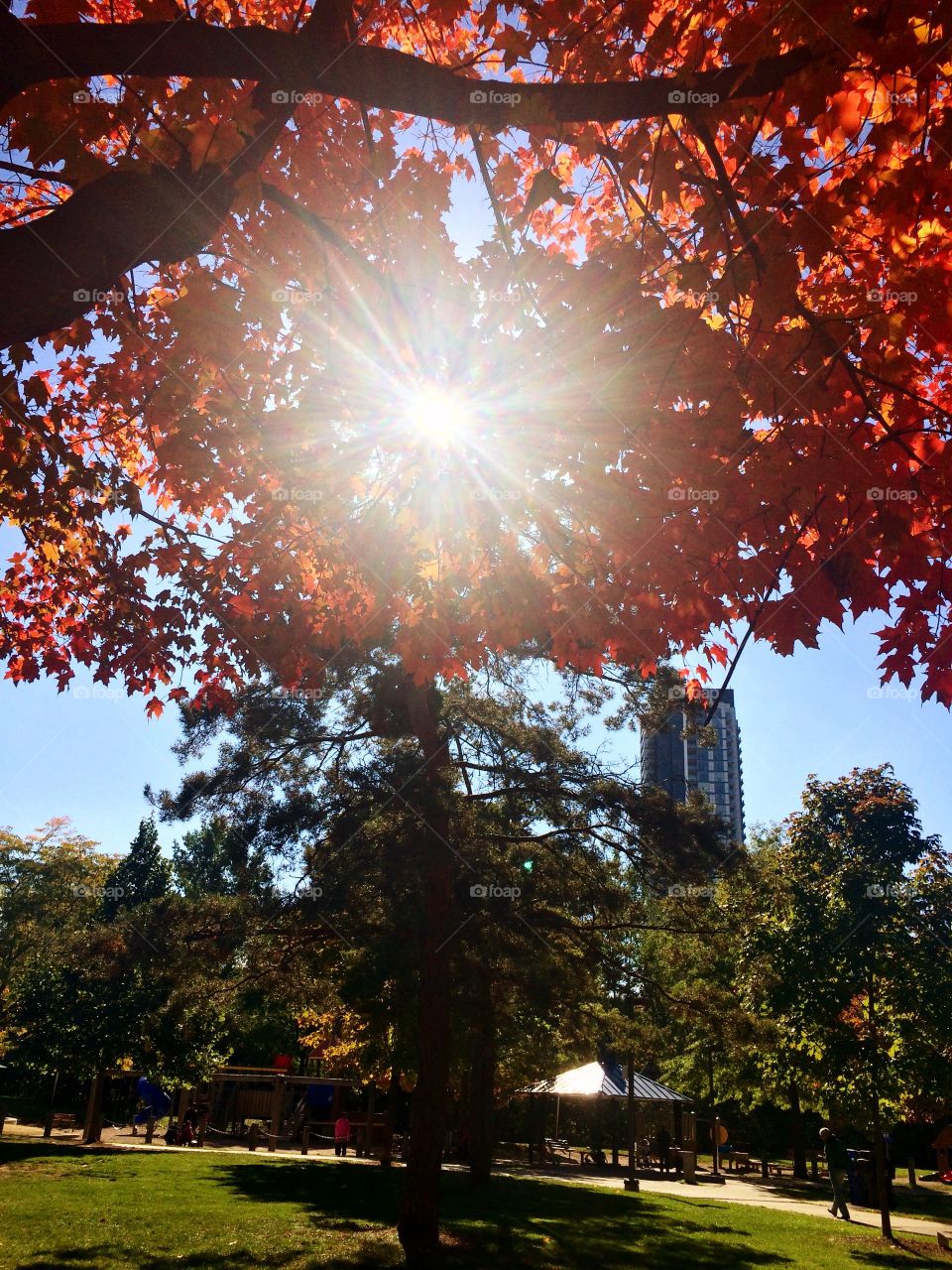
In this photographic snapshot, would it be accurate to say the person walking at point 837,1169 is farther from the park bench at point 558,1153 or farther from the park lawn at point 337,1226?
the park bench at point 558,1153

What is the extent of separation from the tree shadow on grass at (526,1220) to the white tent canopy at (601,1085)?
8.24m

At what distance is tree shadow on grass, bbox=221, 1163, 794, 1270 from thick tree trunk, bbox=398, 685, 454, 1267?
0.63 metres

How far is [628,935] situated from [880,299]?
13.1 meters

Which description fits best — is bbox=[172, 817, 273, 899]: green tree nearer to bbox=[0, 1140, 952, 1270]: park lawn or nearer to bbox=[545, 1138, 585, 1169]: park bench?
bbox=[0, 1140, 952, 1270]: park lawn

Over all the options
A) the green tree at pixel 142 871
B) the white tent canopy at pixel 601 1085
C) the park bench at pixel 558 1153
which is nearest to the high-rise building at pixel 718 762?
the green tree at pixel 142 871

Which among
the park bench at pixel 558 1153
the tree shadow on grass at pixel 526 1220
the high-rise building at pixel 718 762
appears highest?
the high-rise building at pixel 718 762

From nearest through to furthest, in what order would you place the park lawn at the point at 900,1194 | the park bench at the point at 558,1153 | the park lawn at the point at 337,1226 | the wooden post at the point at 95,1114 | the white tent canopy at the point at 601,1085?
1. the park lawn at the point at 337,1226
2. the park lawn at the point at 900,1194
3. the wooden post at the point at 95,1114
4. the white tent canopy at the point at 601,1085
5. the park bench at the point at 558,1153

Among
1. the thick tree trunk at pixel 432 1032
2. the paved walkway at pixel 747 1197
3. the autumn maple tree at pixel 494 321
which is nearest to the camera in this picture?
the autumn maple tree at pixel 494 321

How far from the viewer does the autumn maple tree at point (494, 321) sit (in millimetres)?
3721

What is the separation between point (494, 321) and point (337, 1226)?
43.8 ft

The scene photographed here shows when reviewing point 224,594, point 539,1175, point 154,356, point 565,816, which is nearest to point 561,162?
point 154,356

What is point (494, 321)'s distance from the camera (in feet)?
19.4

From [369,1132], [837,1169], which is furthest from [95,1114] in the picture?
[837,1169]

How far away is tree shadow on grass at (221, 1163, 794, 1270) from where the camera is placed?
1134cm
